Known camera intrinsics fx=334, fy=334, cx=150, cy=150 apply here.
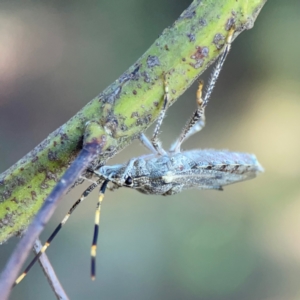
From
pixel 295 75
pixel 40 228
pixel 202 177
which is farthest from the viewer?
pixel 295 75

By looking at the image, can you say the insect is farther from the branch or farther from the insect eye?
the branch

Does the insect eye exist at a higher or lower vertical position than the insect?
lower

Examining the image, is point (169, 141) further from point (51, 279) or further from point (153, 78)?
point (153, 78)

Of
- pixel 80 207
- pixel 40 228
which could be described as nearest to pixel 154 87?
pixel 40 228

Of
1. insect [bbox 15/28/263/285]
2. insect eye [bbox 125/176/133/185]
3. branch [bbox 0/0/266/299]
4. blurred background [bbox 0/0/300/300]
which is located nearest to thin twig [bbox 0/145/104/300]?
branch [bbox 0/0/266/299]

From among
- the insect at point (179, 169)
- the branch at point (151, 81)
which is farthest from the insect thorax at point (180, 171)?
the branch at point (151, 81)

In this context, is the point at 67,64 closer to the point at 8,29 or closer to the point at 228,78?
the point at 8,29
